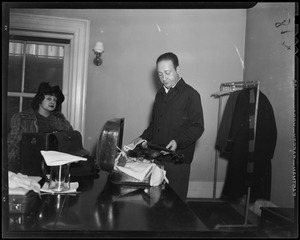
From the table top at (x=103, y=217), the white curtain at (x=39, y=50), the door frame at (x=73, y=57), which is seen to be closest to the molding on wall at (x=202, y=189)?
the table top at (x=103, y=217)

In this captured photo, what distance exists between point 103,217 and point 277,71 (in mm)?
832

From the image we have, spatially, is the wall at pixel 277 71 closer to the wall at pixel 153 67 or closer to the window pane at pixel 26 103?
the wall at pixel 153 67

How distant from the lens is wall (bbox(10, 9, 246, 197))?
1122 mm

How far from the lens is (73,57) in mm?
1091

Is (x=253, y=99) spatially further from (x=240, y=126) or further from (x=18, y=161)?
(x=18, y=161)

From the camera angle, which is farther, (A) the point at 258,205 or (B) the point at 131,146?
(A) the point at 258,205

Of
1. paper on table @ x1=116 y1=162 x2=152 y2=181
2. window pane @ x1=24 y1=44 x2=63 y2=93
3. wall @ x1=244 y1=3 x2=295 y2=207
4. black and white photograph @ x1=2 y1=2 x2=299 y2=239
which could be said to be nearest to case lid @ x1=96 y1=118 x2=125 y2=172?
black and white photograph @ x1=2 y1=2 x2=299 y2=239

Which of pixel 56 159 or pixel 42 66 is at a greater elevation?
pixel 42 66

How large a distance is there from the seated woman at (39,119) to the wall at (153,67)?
124 millimetres

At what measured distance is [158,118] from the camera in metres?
1.09

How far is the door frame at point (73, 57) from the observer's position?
990 mm

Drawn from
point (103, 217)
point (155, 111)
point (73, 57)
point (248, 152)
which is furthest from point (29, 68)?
point (248, 152)

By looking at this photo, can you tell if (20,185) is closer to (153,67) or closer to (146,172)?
(146,172)

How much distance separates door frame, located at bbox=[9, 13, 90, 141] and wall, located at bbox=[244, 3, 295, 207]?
2.22 feet
